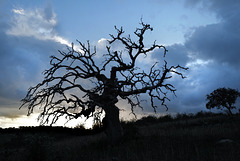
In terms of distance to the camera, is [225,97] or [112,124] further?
[225,97]

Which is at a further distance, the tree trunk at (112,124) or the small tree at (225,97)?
the small tree at (225,97)

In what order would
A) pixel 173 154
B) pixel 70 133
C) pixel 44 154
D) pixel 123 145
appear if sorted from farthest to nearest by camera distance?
1. pixel 70 133
2. pixel 123 145
3. pixel 173 154
4. pixel 44 154

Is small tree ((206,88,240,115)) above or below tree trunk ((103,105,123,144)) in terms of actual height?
above

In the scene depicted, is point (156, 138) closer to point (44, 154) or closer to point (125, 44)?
point (125, 44)

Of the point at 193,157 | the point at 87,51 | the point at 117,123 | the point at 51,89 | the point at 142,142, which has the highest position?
the point at 87,51

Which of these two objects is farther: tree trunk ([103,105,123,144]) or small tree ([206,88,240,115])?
small tree ([206,88,240,115])

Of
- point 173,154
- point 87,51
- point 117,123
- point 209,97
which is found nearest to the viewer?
point 173,154

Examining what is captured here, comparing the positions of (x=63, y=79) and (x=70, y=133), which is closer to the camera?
(x=63, y=79)

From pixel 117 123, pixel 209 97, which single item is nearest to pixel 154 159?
pixel 117 123

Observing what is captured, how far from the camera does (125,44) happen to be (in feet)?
46.5

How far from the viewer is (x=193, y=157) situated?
8992 millimetres

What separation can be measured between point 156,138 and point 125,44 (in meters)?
6.34

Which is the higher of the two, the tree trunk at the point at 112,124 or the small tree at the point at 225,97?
the small tree at the point at 225,97

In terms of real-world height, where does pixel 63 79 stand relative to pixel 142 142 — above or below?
above
